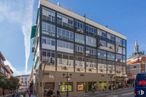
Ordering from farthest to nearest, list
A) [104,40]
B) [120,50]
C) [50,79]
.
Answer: [120,50], [104,40], [50,79]

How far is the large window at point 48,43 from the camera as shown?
61713 mm

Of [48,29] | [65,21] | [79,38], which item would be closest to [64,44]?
[65,21]

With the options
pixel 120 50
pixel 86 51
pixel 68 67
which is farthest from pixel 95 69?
pixel 120 50

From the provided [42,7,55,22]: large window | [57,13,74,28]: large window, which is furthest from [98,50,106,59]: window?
[42,7,55,22]: large window

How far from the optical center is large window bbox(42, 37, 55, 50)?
6171 centimetres

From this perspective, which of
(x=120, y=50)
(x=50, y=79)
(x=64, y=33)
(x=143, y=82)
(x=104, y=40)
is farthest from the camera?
(x=120, y=50)

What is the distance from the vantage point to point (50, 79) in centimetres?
6247

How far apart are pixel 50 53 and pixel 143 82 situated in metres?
45.9

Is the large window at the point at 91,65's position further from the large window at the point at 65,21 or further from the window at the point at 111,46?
the window at the point at 111,46

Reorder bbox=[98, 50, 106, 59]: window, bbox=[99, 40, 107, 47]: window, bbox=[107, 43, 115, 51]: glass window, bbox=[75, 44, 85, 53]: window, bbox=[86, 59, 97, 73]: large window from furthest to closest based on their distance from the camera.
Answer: bbox=[107, 43, 115, 51]: glass window
bbox=[99, 40, 107, 47]: window
bbox=[98, 50, 106, 59]: window
bbox=[86, 59, 97, 73]: large window
bbox=[75, 44, 85, 53]: window

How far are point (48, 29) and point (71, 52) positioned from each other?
10.1m

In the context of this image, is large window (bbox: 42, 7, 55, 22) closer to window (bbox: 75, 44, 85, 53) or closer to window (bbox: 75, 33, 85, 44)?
window (bbox: 75, 33, 85, 44)

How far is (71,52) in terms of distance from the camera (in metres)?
70.9

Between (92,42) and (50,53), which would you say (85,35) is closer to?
(92,42)
